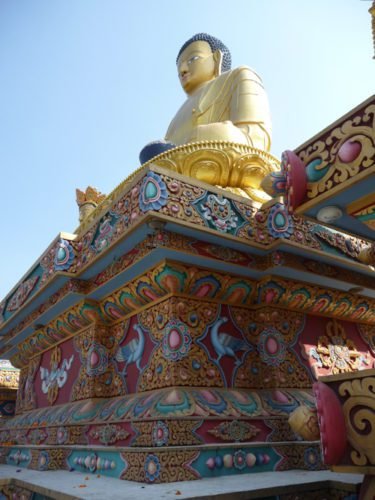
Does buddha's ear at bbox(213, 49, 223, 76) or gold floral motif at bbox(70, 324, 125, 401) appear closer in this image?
gold floral motif at bbox(70, 324, 125, 401)

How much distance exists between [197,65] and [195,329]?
7.41m

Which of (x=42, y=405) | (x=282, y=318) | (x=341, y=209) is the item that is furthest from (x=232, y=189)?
(x=42, y=405)

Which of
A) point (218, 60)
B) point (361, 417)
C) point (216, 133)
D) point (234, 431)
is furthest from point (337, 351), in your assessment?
point (218, 60)

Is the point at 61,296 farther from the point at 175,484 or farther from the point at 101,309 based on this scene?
the point at 175,484

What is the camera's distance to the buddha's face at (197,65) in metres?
9.94

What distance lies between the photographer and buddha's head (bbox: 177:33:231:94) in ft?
32.6

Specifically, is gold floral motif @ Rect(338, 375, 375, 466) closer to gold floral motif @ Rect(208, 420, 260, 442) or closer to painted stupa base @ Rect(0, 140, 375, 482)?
painted stupa base @ Rect(0, 140, 375, 482)

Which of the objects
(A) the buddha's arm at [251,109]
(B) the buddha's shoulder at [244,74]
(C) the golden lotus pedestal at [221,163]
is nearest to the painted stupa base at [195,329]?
(C) the golden lotus pedestal at [221,163]

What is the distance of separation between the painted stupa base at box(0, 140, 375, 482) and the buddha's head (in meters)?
5.87

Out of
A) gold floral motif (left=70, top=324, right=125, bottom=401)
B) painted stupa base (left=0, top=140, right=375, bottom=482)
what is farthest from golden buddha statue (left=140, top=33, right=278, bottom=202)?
gold floral motif (left=70, top=324, right=125, bottom=401)

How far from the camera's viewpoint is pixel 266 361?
484cm

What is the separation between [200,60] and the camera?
33.0ft

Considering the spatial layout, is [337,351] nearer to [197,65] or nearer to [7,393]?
[197,65]

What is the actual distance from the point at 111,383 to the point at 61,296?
1.46 meters
